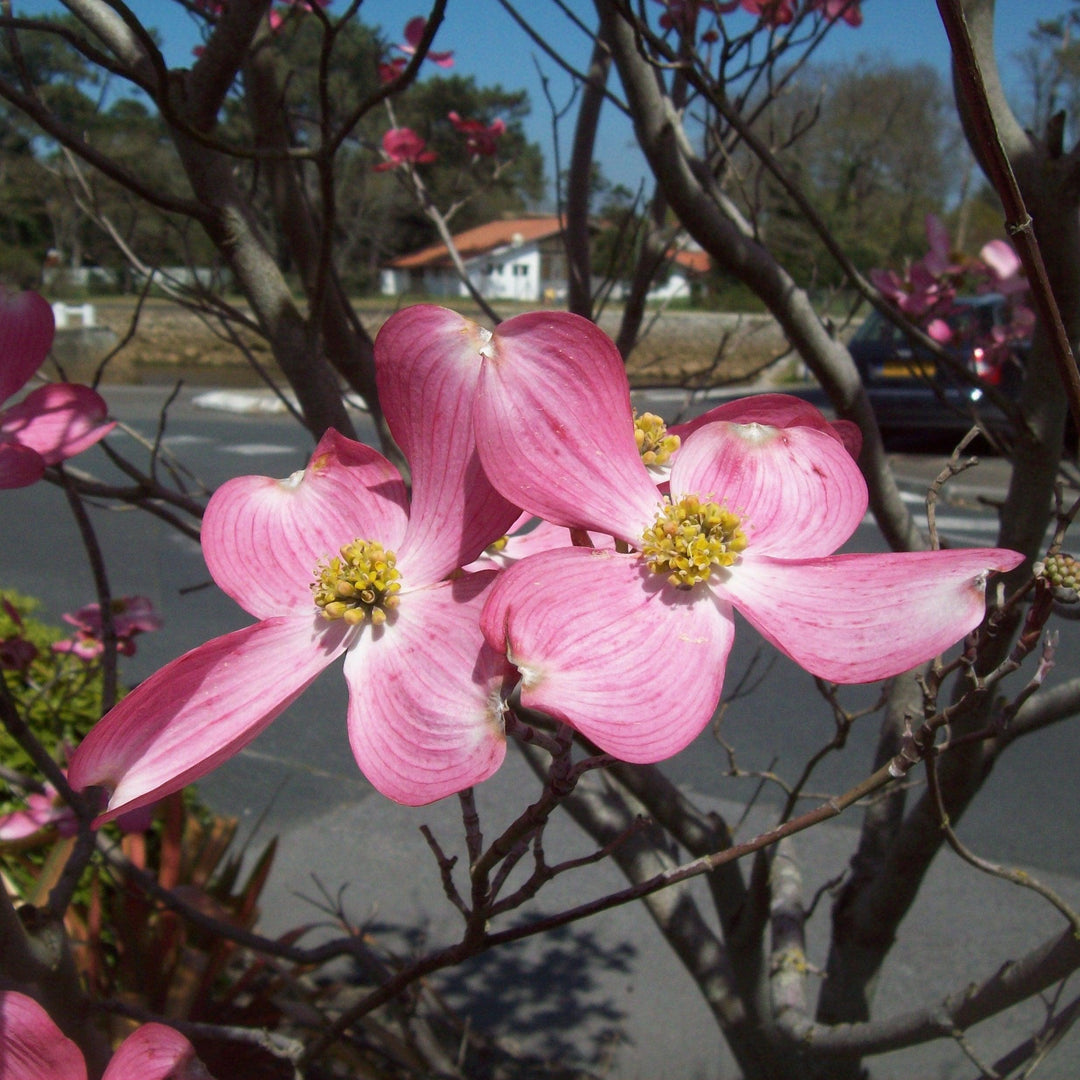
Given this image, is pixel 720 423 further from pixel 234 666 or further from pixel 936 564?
pixel 234 666

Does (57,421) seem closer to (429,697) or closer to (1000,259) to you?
(429,697)

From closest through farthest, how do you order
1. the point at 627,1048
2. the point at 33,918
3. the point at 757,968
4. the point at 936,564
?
the point at 936,564 → the point at 33,918 → the point at 757,968 → the point at 627,1048

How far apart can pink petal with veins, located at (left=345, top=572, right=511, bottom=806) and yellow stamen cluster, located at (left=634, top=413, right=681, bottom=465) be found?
135 mm

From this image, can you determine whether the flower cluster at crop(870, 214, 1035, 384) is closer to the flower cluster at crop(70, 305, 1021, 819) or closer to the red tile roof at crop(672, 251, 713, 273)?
the red tile roof at crop(672, 251, 713, 273)

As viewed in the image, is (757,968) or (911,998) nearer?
(757,968)

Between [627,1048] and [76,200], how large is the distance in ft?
6.78

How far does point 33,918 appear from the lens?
30.2 inches

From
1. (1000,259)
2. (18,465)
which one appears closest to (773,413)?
(18,465)

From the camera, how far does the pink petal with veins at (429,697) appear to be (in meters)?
0.38

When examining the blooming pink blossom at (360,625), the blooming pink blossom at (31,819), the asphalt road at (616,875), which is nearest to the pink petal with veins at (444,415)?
the blooming pink blossom at (360,625)

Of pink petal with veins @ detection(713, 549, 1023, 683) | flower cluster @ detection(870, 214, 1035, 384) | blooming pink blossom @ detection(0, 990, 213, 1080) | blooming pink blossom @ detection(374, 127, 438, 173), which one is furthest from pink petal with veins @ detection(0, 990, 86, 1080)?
blooming pink blossom @ detection(374, 127, 438, 173)

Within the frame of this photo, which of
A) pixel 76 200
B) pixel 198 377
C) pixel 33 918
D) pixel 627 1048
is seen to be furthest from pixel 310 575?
pixel 198 377

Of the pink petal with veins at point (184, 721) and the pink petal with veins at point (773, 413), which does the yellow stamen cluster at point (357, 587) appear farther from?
the pink petal with veins at point (773, 413)

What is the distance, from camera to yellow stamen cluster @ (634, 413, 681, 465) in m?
0.55
